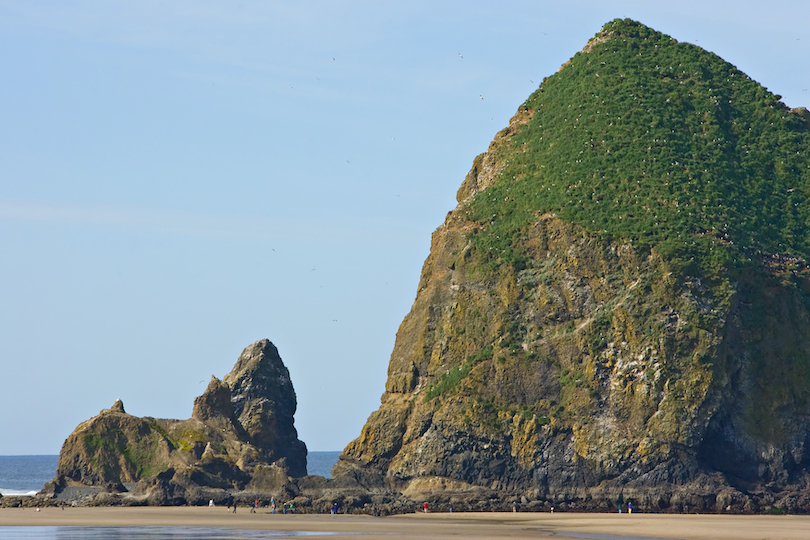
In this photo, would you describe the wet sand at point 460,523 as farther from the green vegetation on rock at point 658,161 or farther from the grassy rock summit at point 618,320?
the green vegetation on rock at point 658,161

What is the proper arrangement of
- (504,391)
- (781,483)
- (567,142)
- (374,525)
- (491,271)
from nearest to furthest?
1. (374,525)
2. (781,483)
3. (504,391)
4. (491,271)
5. (567,142)

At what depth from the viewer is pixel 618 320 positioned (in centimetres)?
8944

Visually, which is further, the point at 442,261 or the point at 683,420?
the point at 442,261

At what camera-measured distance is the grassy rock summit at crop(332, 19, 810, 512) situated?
8456 centimetres

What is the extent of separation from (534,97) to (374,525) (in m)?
57.5

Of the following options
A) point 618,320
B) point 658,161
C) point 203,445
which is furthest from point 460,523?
point 658,161

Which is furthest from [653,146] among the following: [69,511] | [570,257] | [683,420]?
[69,511]

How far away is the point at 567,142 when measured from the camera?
104 meters

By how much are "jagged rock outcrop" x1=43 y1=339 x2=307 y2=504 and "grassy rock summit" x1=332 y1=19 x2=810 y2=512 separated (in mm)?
10233

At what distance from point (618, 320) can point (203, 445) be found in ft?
118

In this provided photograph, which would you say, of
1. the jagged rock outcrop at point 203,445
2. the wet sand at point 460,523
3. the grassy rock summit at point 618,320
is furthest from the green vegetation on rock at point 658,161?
the wet sand at point 460,523

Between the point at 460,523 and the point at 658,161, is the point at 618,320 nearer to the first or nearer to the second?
the point at 658,161

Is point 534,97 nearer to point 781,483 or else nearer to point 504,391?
point 504,391

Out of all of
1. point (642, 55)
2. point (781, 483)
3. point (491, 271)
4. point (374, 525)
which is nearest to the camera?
point (374, 525)
